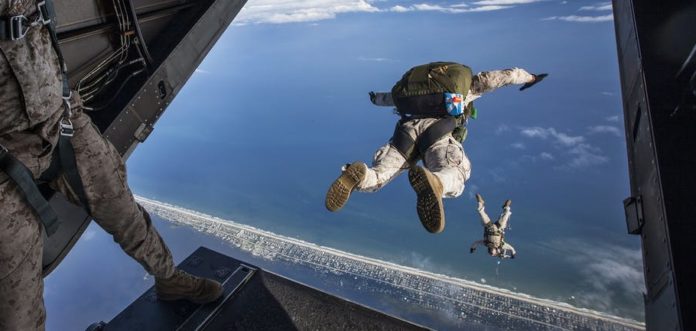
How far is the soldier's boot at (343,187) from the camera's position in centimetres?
354

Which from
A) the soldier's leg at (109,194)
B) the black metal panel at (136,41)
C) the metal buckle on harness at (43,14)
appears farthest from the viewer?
the black metal panel at (136,41)

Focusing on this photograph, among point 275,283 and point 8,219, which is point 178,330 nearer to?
point 275,283

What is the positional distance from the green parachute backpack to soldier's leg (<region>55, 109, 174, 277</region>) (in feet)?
9.77

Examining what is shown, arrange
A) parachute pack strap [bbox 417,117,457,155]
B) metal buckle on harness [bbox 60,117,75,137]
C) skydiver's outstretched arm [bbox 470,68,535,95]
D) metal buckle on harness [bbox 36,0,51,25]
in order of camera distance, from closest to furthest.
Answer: metal buckle on harness [bbox 36,0,51,25]
metal buckle on harness [bbox 60,117,75,137]
parachute pack strap [bbox 417,117,457,155]
skydiver's outstretched arm [bbox 470,68,535,95]

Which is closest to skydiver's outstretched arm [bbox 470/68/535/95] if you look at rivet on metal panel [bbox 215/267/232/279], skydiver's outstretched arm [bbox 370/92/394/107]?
skydiver's outstretched arm [bbox 370/92/394/107]

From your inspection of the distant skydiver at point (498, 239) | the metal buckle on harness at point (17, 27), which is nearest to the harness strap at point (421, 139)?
the distant skydiver at point (498, 239)

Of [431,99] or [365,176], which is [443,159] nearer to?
[431,99]

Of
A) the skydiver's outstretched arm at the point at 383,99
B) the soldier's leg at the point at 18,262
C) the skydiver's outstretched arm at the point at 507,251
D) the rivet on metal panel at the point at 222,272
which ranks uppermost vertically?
the soldier's leg at the point at 18,262

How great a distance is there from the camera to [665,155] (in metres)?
1.71

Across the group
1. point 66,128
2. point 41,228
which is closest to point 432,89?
point 66,128

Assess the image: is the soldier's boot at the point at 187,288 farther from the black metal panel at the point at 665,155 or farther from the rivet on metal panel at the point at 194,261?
the black metal panel at the point at 665,155

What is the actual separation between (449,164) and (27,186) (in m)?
3.50

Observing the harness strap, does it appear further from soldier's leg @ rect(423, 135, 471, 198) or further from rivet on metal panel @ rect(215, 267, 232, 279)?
rivet on metal panel @ rect(215, 267, 232, 279)

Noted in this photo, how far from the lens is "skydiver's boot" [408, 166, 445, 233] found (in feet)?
10.5
